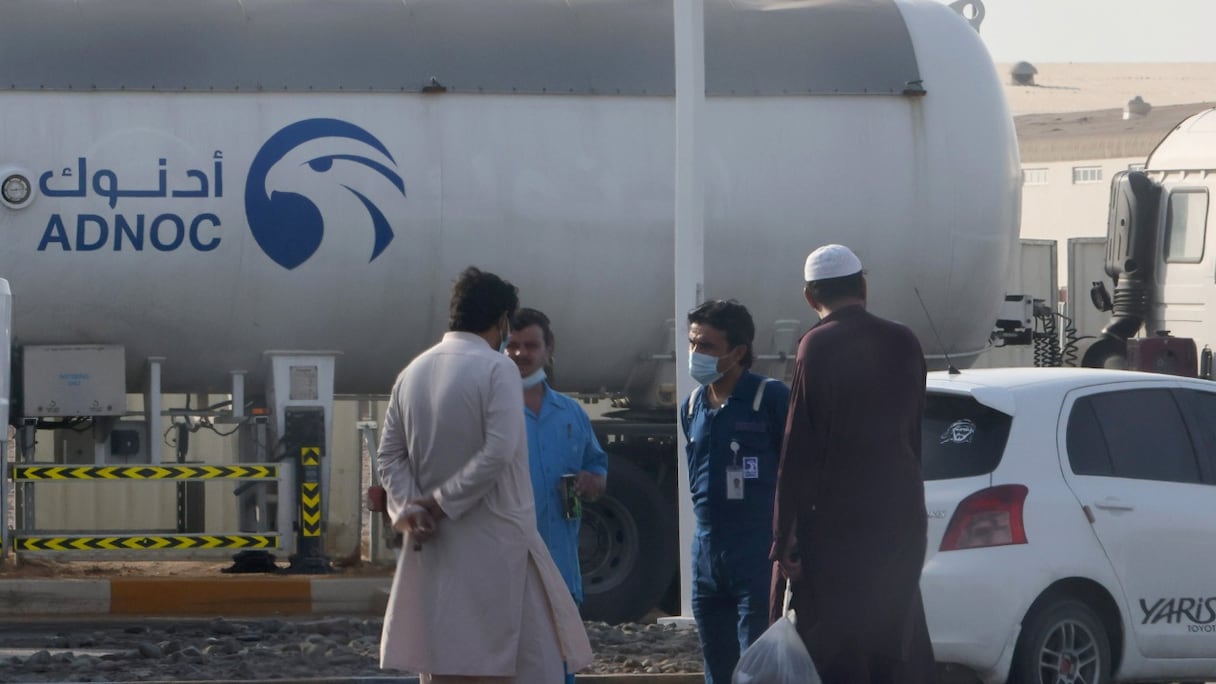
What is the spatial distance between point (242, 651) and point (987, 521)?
359 centimetres

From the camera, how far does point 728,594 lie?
602 cm

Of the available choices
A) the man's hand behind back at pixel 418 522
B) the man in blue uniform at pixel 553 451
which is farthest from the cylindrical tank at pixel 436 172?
the man's hand behind back at pixel 418 522

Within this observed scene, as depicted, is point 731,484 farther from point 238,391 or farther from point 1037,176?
point 1037,176

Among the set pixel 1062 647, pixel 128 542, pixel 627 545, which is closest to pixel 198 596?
pixel 128 542

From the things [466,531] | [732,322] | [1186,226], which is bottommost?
[466,531]

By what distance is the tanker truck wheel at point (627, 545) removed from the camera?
34.7 ft

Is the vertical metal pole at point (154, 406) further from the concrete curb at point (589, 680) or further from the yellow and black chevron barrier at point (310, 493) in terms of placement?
the concrete curb at point (589, 680)

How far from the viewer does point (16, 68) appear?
10.2 meters

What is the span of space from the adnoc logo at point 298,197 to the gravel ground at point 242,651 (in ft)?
7.07

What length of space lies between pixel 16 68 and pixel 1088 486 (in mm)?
6468

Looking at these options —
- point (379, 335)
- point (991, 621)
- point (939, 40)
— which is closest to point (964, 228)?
point (939, 40)

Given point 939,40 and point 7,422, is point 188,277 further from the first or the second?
point 939,40

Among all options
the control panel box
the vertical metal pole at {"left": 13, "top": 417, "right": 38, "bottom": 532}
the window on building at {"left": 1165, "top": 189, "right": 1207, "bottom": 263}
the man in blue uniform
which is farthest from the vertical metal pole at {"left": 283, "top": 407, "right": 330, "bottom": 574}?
the window on building at {"left": 1165, "top": 189, "right": 1207, "bottom": 263}

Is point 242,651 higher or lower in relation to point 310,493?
lower
